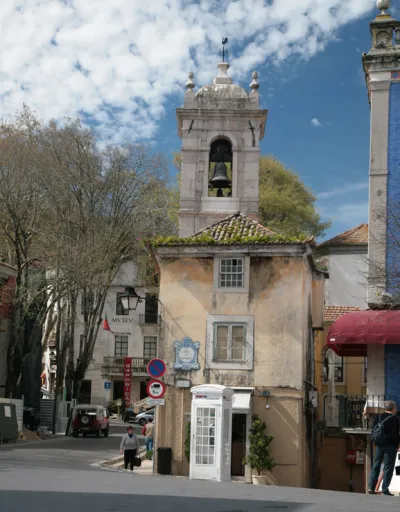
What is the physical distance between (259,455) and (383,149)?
910 cm

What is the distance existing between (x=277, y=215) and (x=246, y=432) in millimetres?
26958

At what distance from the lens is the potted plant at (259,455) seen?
2412 centimetres

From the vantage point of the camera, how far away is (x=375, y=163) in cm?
2214

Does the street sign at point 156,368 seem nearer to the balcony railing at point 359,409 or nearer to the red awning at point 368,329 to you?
the red awning at point 368,329

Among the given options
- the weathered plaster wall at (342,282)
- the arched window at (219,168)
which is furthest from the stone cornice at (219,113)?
the weathered plaster wall at (342,282)

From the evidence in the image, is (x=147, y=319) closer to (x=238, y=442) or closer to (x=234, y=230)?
(x=234, y=230)

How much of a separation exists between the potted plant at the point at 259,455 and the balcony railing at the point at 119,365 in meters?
46.4

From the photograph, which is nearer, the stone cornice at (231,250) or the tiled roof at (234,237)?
the stone cornice at (231,250)

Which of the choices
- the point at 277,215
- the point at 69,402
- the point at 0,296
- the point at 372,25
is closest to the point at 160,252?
the point at 372,25

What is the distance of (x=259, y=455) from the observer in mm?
24188

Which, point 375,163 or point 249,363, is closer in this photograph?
point 375,163

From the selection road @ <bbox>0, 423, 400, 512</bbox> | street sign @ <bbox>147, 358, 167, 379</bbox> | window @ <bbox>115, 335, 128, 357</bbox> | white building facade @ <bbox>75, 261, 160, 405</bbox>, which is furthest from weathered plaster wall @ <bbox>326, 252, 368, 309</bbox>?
window @ <bbox>115, 335, 128, 357</bbox>

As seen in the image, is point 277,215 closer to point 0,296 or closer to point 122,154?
point 122,154

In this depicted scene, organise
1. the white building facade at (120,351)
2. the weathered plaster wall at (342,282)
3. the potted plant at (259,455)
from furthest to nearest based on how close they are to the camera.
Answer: the white building facade at (120,351)
the weathered plaster wall at (342,282)
the potted plant at (259,455)
